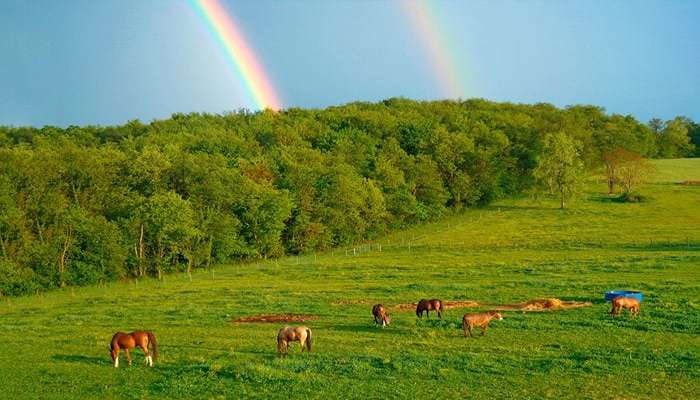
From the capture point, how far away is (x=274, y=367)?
22.5m

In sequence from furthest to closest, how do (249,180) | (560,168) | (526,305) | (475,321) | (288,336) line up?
(560,168) < (249,180) < (526,305) < (475,321) < (288,336)

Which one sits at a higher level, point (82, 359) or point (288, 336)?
point (288, 336)

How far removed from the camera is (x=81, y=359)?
2506cm

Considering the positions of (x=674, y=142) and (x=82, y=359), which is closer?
(x=82, y=359)

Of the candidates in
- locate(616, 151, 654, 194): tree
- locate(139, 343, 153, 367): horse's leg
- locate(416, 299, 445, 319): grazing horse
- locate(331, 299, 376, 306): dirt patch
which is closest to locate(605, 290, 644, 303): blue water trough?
locate(416, 299, 445, 319): grazing horse

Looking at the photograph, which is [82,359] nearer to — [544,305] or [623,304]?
[544,305]

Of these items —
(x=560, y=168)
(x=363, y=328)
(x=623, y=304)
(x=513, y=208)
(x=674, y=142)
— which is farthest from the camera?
(x=674, y=142)

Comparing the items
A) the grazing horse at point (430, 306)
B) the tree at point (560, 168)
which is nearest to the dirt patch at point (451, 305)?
the grazing horse at point (430, 306)

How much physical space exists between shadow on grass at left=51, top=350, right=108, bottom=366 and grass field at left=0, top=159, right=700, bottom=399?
0.13 m

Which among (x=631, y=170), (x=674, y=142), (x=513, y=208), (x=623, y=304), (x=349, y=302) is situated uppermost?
(x=674, y=142)

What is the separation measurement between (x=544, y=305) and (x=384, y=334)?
35.4ft

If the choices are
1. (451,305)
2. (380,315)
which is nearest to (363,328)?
(380,315)

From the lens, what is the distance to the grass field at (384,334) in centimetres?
2030

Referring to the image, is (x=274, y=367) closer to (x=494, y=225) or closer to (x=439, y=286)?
(x=439, y=286)
